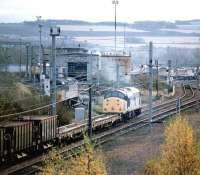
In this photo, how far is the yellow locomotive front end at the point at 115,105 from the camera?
1351 inches

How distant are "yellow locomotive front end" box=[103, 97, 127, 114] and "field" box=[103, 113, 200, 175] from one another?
9.91 ft

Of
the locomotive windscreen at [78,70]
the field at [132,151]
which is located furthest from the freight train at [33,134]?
the locomotive windscreen at [78,70]

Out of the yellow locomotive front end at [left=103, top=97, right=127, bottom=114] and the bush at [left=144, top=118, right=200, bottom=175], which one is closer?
the bush at [left=144, top=118, right=200, bottom=175]

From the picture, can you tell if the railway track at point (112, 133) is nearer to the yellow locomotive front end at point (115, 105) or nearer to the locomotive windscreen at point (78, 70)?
the yellow locomotive front end at point (115, 105)

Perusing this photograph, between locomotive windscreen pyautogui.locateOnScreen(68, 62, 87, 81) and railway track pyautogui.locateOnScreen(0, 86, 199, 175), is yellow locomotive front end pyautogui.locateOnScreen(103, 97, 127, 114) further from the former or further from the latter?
locomotive windscreen pyautogui.locateOnScreen(68, 62, 87, 81)

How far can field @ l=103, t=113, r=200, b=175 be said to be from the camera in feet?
69.1

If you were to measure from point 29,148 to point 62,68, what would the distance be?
32653mm

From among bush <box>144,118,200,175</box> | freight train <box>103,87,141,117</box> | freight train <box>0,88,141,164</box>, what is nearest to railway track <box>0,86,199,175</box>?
freight train <box>0,88,141,164</box>

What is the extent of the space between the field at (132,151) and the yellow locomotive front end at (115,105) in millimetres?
3022

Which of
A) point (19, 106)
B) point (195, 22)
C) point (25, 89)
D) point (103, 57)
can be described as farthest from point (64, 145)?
point (195, 22)

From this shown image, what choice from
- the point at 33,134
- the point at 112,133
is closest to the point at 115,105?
the point at 112,133

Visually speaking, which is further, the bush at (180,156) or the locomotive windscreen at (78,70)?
the locomotive windscreen at (78,70)

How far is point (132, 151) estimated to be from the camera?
81.0ft

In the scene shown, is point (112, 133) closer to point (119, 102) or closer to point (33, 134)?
point (119, 102)
